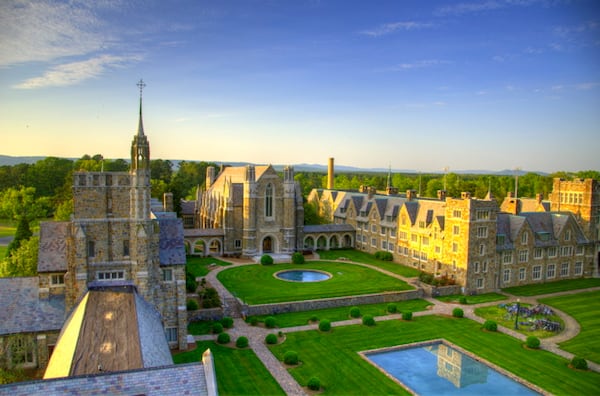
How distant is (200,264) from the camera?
2320 inches

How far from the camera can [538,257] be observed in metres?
52.5

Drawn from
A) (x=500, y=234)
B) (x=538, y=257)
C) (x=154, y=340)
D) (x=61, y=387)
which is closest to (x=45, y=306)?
(x=154, y=340)

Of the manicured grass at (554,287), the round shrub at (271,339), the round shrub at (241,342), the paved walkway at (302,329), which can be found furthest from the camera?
the manicured grass at (554,287)

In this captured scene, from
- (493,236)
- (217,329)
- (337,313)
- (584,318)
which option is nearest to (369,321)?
(337,313)

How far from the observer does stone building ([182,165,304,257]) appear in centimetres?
6500

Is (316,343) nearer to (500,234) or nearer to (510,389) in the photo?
(510,389)

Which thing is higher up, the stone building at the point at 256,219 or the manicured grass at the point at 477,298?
the stone building at the point at 256,219

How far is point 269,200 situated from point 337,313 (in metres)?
29.5

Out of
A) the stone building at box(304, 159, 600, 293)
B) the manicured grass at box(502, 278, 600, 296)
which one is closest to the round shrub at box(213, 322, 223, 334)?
the stone building at box(304, 159, 600, 293)

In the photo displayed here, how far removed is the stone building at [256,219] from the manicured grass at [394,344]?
31096 millimetres

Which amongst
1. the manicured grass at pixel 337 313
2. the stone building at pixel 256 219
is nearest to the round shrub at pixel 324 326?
the manicured grass at pixel 337 313

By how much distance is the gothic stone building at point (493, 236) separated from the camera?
157ft

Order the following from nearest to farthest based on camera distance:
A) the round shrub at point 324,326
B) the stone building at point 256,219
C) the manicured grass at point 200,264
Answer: the round shrub at point 324,326 → the manicured grass at point 200,264 → the stone building at point 256,219

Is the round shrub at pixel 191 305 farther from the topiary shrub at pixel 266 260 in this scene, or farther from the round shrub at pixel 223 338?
the topiary shrub at pixel 266 260
